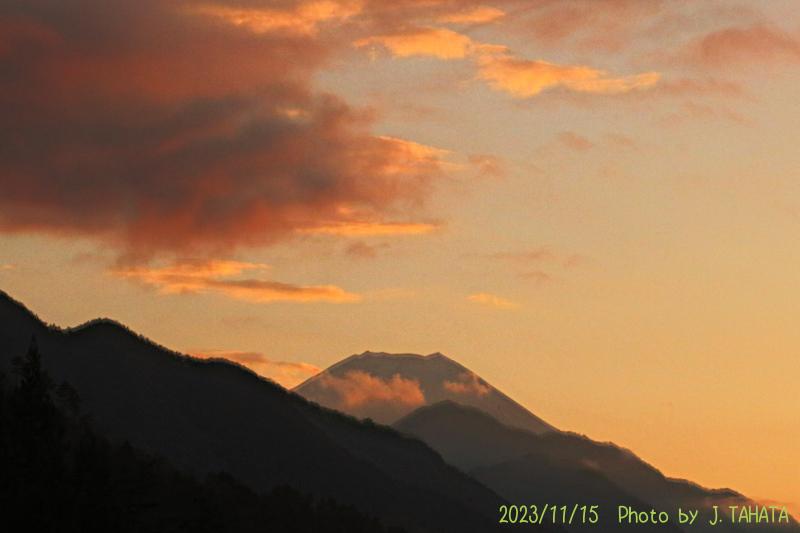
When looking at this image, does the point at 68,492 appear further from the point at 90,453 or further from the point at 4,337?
the point at 4,337

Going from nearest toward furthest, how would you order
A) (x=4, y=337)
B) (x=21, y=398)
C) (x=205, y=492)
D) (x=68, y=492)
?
(x=68, y=492) → (x=21, y=398) → (x=205, y=492) → (x=4, y=337)

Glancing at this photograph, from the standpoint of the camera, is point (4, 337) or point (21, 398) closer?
point (21, 398)

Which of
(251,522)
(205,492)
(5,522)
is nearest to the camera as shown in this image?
(5,522)

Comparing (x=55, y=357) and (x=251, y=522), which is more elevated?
(x=55, y=357)

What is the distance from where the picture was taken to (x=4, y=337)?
587ft

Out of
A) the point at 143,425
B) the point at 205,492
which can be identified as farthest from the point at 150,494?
the point at 143,425

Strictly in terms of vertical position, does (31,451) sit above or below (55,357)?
below

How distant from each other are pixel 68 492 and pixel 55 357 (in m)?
117

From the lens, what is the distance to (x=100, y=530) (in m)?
83.7

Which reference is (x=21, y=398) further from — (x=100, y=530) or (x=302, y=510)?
(x=302, y=510)

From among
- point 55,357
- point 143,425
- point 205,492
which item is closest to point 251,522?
point 205,492

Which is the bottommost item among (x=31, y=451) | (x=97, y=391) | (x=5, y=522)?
(x=5, y=522)

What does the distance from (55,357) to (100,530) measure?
392 feet

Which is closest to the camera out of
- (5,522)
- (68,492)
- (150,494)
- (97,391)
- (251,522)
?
(5,522)
